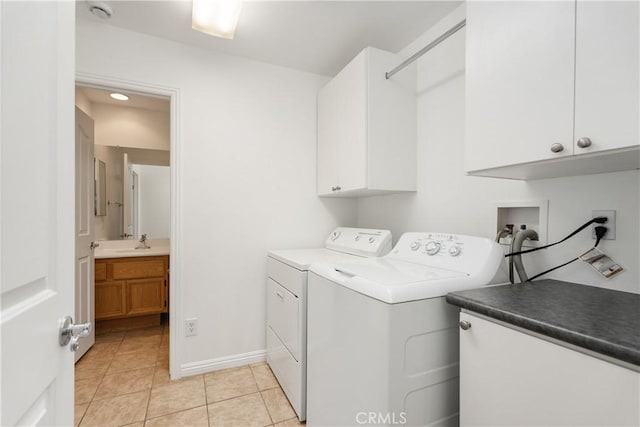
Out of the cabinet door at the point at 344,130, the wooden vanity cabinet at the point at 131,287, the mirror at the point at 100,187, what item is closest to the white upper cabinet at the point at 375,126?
the cabinet door at the point at 344,130

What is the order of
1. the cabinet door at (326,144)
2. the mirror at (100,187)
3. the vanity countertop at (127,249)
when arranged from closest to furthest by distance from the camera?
the cabinet door at (326,144), the vanity countertop at (127,249), the mirror at (100,187)

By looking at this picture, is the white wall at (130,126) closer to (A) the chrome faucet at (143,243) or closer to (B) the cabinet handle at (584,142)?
(A) the chrome faucet at (143,243)

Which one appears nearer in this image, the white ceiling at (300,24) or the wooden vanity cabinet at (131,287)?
the white ceiling at (300,24)

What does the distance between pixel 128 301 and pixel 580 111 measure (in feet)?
11.5

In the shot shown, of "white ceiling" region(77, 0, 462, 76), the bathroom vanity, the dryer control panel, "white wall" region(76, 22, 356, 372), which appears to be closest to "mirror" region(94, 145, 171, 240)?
the bathroom vanity

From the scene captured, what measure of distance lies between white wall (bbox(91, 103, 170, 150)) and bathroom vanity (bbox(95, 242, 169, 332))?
3.95 feet

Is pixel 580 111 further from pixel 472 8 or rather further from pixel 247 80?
pixel 247 80

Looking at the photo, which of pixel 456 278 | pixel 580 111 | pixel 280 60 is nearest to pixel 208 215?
pixel 280 60

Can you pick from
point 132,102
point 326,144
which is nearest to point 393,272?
point 326,144

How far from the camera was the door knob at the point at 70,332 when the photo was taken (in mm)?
657

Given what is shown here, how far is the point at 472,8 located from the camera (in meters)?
1.19

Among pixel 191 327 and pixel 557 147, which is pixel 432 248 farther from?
pixel 191 327

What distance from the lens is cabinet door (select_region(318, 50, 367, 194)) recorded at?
1.85 meters

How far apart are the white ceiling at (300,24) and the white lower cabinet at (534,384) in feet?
5.66
